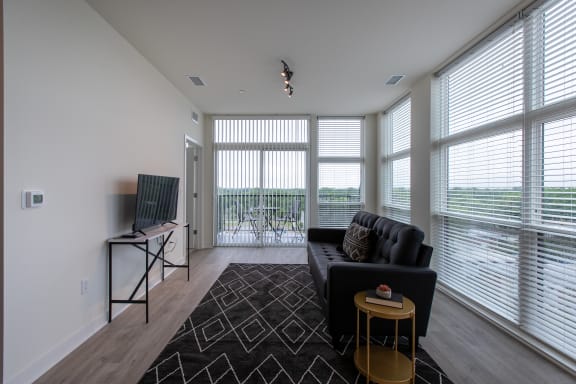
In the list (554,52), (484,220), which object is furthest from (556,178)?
(554,52)

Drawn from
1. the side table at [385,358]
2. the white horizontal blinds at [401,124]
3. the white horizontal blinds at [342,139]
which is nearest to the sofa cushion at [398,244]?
the side table at [385,358]

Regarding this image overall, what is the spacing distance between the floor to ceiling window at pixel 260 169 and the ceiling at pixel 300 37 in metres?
1.30

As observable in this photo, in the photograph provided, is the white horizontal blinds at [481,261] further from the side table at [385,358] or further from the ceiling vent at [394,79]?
the ceiling vent at [394,79]

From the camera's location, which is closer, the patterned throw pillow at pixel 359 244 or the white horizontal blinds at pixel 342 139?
the patterned throw pillow at pixel 359 244

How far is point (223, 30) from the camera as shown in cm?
241

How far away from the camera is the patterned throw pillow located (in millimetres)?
2600

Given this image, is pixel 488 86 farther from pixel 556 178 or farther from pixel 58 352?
pixel 58 352

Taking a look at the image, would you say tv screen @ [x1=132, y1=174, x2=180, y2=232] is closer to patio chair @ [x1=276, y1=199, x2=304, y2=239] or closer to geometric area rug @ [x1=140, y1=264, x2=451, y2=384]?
geometric area rug @ [x1=140, y1=264, x2=451, y2=384]

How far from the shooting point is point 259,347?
1.95 meters

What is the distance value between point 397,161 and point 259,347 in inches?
148

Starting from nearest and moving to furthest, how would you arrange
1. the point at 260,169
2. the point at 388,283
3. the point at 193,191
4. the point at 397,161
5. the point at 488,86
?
the point at 388,283
the point at 488,86
the point at 397,161
the point at 193,191
the point at 260,169

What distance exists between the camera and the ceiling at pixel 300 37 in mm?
2107

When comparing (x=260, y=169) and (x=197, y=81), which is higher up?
(x=197, y=81)

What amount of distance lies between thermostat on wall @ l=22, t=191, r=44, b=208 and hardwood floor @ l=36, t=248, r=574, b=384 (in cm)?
118
